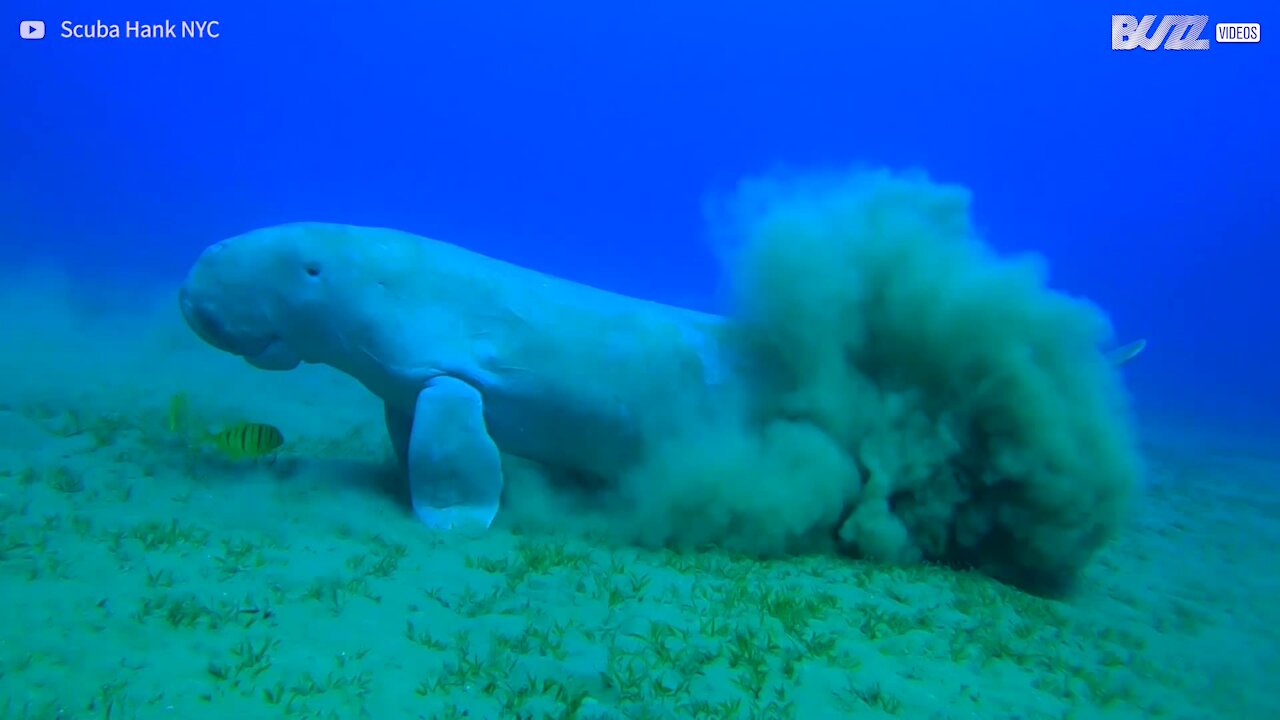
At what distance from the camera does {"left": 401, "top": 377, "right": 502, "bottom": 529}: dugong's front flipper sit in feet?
14.6

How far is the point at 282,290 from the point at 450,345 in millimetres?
1145

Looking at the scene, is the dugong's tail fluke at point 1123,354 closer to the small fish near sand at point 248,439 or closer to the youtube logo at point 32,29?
the small fish near sand at point 248,439

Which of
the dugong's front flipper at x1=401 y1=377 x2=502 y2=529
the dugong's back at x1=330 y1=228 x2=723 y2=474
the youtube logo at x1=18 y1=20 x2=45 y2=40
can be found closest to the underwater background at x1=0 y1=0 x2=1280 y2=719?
the dugong's front flipper at x1=401 y1=377 x2=502 y2=529

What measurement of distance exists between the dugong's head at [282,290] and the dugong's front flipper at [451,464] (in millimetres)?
769

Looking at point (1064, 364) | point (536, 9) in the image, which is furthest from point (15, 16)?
point (1064, 364)

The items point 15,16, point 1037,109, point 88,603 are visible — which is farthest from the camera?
point 1037,109

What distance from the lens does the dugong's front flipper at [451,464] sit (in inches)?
175

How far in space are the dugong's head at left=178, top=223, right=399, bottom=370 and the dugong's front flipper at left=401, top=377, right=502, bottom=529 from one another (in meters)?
0.77

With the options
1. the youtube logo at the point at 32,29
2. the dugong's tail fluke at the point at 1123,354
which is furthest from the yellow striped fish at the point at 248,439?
the youtube logo at the point at 32,29

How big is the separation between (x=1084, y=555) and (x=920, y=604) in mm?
1938

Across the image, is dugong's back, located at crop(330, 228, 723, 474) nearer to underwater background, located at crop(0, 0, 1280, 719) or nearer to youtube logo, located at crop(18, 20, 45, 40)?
underwater background, located at crop(0, 0, 1280, 719)

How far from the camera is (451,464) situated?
14.7 ft

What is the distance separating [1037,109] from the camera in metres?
78.2

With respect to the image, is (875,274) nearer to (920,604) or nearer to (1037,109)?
(920,604)
